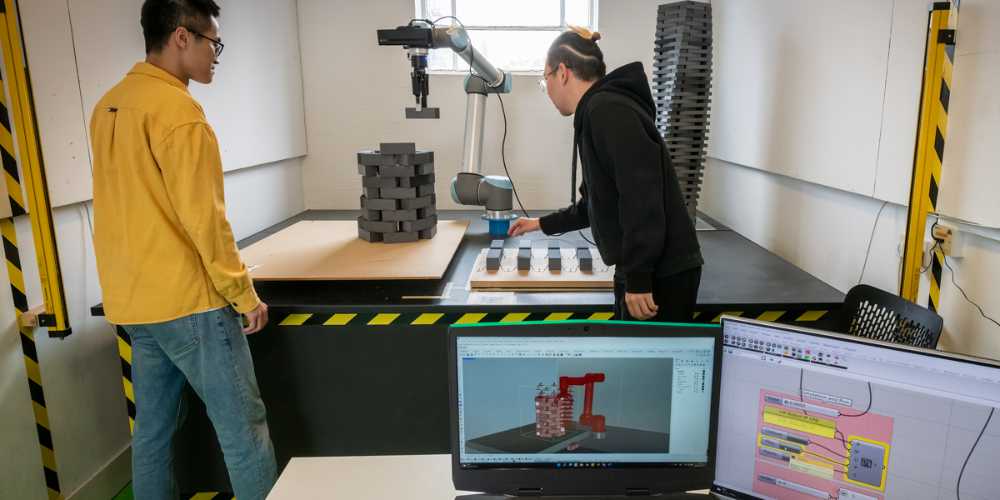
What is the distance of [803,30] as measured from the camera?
239cm

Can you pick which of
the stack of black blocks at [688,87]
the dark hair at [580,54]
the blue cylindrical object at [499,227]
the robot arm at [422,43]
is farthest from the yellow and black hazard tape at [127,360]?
the stack of black blocks at [688,87]

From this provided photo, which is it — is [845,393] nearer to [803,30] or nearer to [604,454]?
[604,454]

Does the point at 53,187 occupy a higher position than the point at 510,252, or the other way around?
the point at 53,187

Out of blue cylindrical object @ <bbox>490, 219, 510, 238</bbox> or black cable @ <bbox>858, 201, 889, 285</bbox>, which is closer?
black cable @ <bbox>858, 201, 889, 285</bbox>

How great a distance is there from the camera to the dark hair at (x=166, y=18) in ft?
5.24

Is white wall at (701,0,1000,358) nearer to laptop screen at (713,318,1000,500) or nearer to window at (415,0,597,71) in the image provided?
laptop screen at (713,318,1000,500)

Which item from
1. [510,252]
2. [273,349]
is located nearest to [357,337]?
[273,349]

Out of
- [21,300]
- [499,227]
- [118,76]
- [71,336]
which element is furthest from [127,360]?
[499,227]

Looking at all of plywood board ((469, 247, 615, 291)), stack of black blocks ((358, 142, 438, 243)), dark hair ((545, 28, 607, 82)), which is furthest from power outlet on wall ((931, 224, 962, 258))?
stack of black blocks ((358, 142, 438, 243))

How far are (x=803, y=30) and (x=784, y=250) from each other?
0.88 m

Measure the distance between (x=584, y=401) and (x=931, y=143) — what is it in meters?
1.35

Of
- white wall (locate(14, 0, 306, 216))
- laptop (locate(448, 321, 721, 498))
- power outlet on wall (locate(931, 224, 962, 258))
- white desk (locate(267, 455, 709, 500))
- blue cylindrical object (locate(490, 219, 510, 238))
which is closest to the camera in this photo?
laptop (locate(448, 321, 721, 498))

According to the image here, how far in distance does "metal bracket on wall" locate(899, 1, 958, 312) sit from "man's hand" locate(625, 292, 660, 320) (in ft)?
2.31

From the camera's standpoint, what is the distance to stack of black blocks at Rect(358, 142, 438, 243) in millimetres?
2531
